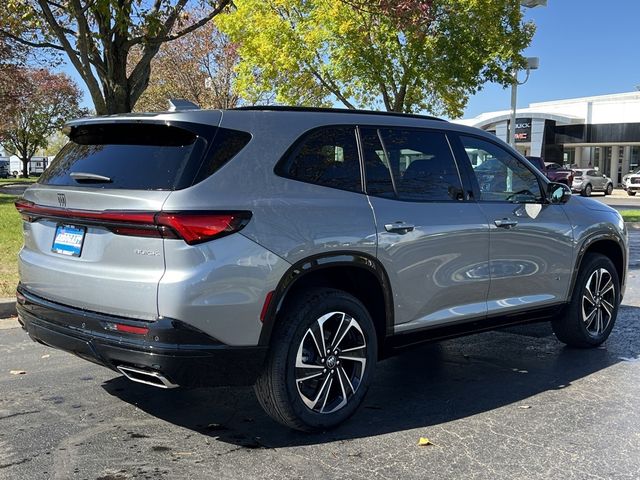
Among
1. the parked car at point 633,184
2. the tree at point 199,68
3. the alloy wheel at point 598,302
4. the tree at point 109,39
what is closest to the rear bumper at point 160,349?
the alloy wheel at point 598,302

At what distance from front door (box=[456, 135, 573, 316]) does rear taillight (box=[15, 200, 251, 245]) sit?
2160mm

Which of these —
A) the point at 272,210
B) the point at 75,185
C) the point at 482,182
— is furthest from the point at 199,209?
the point at 482,182

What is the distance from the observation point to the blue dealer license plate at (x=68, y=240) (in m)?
3.73

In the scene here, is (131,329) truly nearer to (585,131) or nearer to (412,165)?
(412,165)

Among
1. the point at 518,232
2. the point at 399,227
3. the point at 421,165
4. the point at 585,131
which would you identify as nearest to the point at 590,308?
the point at 518,232

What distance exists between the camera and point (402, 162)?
449cm

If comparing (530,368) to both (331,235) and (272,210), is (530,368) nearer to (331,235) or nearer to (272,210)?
(331,235)

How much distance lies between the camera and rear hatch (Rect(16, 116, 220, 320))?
3.43m

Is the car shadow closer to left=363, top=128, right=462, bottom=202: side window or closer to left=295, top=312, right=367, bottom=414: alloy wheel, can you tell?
left=295, top=312, right=367, bottom=414: alloy wheel

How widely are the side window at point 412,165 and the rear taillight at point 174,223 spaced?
3.67 feet

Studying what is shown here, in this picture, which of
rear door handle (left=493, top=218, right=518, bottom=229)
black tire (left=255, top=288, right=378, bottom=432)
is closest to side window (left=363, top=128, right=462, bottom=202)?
rear door handle (left=493, top=218, right=518, bottom=229)

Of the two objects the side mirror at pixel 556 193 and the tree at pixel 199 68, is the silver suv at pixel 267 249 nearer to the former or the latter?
the side mirror at pixel 556 193

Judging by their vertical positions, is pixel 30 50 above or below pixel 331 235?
above

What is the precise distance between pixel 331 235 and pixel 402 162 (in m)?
0.95
